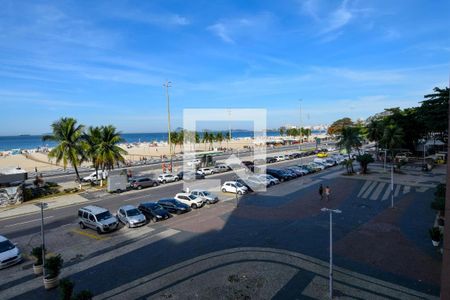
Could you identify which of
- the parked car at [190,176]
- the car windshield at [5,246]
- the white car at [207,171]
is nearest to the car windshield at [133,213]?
the car windshield at [5,246]

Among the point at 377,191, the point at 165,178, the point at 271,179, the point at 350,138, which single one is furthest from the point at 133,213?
the point at 350,138

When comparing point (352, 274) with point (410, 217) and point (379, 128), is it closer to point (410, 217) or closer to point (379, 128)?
point (410, 217)

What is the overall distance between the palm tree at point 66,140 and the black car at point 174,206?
1712 centimetres

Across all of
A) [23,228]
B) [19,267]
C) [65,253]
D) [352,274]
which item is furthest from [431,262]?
[23,228]

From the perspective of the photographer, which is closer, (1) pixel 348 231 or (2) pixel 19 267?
(2) pixel 19 267

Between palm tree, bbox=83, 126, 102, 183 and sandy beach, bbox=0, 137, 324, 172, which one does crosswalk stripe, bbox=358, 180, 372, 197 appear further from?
sandy beach, bbox=0, 137, 324, 172

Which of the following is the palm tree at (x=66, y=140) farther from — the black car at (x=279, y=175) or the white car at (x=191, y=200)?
the black car at (x=279, y=175)

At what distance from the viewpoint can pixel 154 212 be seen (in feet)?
82.0

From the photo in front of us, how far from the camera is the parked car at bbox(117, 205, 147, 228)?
23031 millimetres

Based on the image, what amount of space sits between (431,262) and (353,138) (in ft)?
99.1

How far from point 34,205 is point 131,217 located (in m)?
16.1

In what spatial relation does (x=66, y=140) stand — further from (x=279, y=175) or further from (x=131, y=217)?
(x=279, y=175)

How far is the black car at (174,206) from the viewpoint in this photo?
87.7ft

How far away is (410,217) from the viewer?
75.4ft
